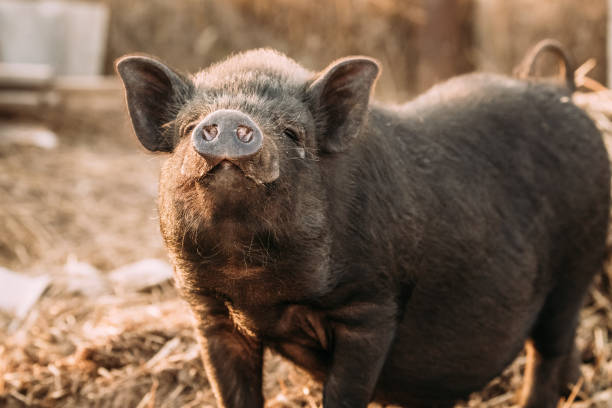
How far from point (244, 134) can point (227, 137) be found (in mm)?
50

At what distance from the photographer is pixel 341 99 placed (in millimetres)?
2547

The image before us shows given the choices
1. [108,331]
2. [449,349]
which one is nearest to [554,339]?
[449,349]

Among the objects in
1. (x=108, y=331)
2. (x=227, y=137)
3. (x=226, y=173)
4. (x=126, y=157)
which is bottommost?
(x=126, y=157)

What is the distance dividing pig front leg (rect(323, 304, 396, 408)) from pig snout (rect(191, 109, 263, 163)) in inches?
29.8

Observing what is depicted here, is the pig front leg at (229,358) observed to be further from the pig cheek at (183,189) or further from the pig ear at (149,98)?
the pig ear at (149,98)

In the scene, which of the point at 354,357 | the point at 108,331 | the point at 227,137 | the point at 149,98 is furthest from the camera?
the point at 108,331

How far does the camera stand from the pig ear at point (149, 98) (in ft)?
8.40

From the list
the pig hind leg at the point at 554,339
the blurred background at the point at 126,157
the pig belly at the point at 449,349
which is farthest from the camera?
the blurred background at the point at 126,157

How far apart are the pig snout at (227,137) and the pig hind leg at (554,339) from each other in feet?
6.24

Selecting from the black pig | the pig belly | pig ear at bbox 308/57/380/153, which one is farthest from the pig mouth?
the pig belly

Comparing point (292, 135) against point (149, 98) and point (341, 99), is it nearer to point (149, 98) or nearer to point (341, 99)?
point (341, 99)

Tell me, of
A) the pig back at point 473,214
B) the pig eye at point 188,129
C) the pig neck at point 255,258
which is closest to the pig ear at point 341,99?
the pig back at point 473,214

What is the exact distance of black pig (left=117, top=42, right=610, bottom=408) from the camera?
7.33 feet

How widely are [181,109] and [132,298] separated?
2.34 m
